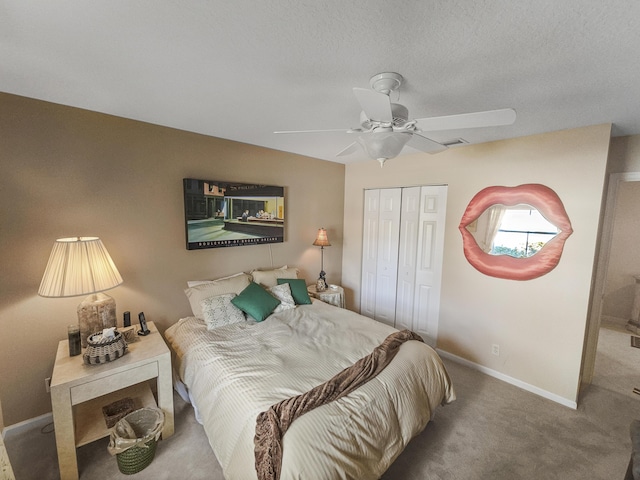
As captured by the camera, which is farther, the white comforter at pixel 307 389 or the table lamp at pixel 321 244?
the table lamp at pixel 321 244

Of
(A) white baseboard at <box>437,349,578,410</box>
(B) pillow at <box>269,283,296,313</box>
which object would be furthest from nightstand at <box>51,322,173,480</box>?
(A) white baseboard at <box>437,349,578,410</box>

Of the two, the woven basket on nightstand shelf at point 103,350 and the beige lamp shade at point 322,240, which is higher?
the beige lamp shade at point 322,240

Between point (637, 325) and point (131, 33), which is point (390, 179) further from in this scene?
point (637, 325)

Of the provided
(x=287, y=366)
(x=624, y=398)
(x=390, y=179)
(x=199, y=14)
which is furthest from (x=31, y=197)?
(x=624, y=398)

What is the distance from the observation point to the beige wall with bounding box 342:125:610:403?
2281mm

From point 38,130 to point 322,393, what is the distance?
268cm

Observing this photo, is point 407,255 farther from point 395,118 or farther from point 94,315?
point 94,315

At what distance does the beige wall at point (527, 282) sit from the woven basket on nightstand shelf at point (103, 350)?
3.18 m

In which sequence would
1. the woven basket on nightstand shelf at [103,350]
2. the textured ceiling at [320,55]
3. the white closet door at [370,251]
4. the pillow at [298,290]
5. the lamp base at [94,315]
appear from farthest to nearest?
the white closet door at [370,251], the pillow at [298,290], the lamp base at [94,315], the woven basket on nightstand shelf at [103,350], the textured ceiling at [320,55]

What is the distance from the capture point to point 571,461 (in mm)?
1858

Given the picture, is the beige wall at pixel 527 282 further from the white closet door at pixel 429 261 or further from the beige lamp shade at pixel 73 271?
the beige lamp shade at pixel 73 271

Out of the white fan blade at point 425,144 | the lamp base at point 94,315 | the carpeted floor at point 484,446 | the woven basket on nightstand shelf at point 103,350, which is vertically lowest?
the carpeted floor at point 484,446

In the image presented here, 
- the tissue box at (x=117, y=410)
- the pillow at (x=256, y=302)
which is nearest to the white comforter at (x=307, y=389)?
the pillow at (x=256, y=302)

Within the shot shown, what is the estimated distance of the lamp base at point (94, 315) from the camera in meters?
1.96
